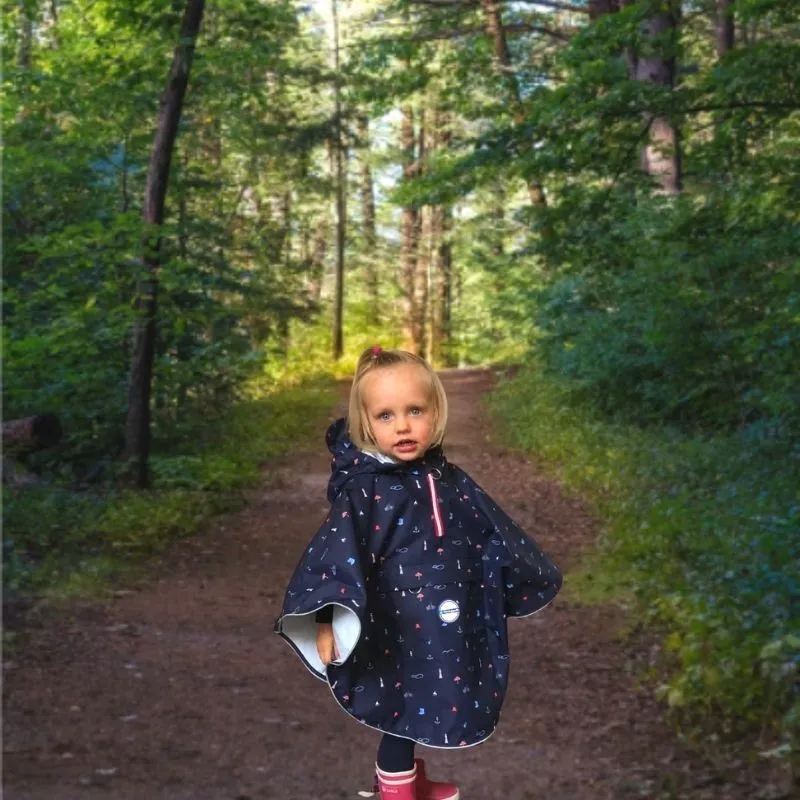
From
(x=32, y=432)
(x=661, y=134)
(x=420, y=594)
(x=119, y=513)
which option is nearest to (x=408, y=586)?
(x=420, y=594)

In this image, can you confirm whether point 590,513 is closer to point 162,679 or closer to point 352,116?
point 162,679

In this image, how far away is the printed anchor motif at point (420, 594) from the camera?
3.08 m

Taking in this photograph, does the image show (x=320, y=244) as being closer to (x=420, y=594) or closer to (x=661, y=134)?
(x=661, y=134)

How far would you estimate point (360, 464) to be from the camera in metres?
3.21

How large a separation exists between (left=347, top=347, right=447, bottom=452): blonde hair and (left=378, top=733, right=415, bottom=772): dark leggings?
0.77 m

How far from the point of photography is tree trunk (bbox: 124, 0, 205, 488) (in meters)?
12.3

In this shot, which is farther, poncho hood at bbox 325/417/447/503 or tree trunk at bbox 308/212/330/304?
tree trunk at bbox 308/212/330/304

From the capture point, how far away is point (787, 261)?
11203 millimetres

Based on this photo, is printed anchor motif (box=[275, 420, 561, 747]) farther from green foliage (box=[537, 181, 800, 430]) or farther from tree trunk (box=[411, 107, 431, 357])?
tree trunk (box=[411, 107, 431, 357])

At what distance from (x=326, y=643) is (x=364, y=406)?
0.63 m

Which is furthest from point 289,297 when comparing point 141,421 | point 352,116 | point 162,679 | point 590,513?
point 162,679

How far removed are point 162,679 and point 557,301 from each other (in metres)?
13.0

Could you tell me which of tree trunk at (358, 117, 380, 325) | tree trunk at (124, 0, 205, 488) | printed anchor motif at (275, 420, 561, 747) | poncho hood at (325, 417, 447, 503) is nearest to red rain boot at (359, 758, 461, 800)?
printed anchor motif at (275, 420, 561, 747)

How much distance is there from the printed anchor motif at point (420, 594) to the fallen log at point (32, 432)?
785 cm
